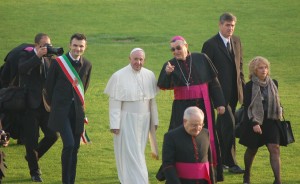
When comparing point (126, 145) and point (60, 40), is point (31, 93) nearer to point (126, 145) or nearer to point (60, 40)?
point (126, 145)

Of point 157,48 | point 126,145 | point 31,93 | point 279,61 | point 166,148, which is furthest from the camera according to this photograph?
point 157,48

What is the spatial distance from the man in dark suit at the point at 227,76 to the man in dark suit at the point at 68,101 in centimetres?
240

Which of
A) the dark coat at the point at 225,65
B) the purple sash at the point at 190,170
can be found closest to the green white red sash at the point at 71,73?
the dark coat at the point at 225,65

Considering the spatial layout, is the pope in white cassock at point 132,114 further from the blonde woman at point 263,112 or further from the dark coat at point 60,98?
the blonde woman at point 263,112

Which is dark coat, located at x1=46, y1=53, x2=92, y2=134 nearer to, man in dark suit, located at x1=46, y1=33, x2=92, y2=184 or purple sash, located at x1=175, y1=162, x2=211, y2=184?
man in dark suit, located at x1=46, y1=33, x2=92, y2=184

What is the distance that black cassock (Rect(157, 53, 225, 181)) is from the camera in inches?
545

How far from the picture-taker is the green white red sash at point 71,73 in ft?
46.3

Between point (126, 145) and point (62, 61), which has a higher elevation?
point (62, 61)

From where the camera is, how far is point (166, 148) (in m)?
11.5

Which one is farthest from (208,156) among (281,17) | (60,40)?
(281,17)

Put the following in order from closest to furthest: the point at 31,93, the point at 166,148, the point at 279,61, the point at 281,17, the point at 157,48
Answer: the point at 166,148
the point at 31,93
the point at 279,61
the point at 157,48
the point at 281,17

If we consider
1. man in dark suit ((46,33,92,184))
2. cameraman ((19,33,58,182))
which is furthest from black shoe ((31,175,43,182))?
man in dark suit ((46,33,92,184))

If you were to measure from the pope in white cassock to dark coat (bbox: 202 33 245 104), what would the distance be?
1.60 m

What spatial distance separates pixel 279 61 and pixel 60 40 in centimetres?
690
